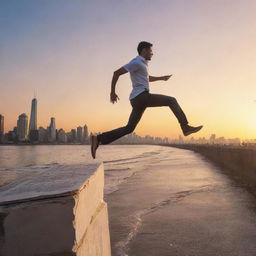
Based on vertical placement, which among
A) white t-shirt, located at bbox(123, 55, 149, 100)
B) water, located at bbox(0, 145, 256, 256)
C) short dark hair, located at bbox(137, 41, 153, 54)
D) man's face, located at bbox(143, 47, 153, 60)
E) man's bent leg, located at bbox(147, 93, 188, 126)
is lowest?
water, located at bbox(0, 145, 256, 256)

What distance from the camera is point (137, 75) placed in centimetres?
465

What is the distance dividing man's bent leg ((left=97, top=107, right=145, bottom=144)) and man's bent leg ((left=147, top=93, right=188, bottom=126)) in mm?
172

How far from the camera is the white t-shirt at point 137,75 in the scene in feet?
15.2

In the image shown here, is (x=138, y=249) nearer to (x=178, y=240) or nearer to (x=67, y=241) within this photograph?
(x=178, y=240)

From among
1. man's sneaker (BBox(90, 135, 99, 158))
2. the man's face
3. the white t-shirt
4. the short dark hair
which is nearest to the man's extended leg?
the white t-shirt

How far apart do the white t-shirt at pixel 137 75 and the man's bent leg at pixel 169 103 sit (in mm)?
175

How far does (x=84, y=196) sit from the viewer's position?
1.92 m

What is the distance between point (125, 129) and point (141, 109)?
1.28ft

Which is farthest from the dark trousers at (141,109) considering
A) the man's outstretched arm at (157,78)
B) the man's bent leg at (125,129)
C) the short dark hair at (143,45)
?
the man's outstretched arm at (157,78)

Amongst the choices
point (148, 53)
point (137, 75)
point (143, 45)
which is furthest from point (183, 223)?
point (143, 45)

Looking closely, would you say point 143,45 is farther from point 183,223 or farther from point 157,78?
point 183,223

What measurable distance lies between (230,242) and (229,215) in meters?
2.07

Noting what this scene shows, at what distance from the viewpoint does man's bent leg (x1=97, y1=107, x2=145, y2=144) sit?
15.6ft

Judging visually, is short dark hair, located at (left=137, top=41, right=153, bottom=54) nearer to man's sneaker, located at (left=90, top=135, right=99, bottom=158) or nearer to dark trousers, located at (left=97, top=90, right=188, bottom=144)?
dark trousers, located at (left=97, top=90, right=188, bottom=144)
